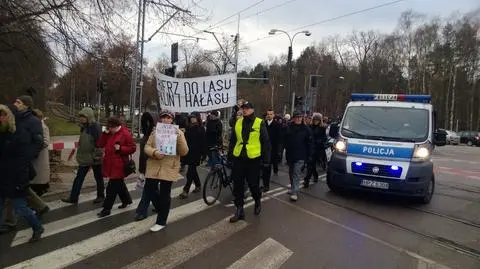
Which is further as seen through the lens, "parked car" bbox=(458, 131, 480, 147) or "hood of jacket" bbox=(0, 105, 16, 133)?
→ "parked car" bbox=(458, 131, 480, 147)

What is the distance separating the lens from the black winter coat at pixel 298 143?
32.2 feet

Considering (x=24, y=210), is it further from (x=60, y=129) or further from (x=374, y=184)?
(x=60, y=129)

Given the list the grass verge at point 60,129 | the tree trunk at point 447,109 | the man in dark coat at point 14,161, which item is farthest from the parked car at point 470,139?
the man in dark coat at point 14,161

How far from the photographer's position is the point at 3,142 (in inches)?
240

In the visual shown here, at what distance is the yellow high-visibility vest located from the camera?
25.7 ft

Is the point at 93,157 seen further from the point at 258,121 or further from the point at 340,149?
the point at 340,149

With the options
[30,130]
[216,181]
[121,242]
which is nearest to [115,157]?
[30,130]

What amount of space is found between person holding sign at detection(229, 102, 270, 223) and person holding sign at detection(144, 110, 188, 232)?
1.08 meters

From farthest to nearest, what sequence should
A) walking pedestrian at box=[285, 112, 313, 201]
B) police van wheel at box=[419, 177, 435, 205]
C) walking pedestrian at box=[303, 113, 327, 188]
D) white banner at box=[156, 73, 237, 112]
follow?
white banner at box=[156, 73, 237, 112]
walking pedestrian at box=[303, 113, 327, 188]
police van wheel at box=[419, 177, 435, 205]
walking pedestrian at box=[285, 112, 313, 201]

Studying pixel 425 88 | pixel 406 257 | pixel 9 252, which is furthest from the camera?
pixel 425 88

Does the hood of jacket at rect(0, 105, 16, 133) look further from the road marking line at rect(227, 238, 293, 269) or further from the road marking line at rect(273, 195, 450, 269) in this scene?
the road marking line at rect(273, 195, 450, 269)

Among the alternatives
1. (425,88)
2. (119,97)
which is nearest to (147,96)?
(119,97)

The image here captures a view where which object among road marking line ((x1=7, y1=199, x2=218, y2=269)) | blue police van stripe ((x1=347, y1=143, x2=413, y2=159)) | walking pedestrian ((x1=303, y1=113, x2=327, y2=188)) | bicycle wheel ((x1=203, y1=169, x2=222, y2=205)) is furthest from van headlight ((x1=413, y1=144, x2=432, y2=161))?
road marking line ((x1=7, y1=199, x2=218, y2=269))

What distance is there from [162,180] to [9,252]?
2.14 m
